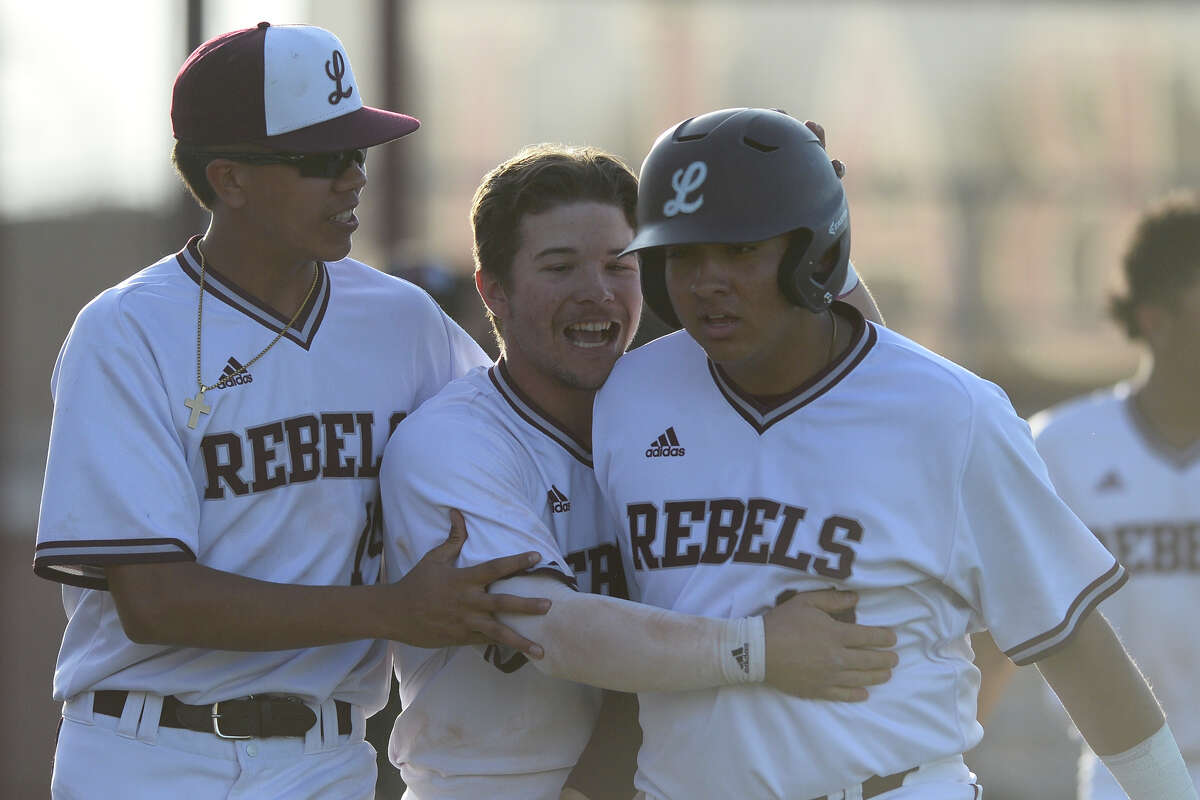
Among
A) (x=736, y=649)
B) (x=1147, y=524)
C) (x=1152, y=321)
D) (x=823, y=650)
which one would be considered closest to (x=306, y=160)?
(x=736, y=649)

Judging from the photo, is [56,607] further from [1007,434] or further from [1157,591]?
[1007,434]

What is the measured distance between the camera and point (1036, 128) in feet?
54.6

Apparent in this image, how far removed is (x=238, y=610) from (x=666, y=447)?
974 millimetres

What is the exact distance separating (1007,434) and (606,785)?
3.85ft

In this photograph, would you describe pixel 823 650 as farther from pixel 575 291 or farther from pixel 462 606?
pixel 575 291

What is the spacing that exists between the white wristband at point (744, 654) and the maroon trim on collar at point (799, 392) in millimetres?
421

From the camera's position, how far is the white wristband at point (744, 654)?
3049mm

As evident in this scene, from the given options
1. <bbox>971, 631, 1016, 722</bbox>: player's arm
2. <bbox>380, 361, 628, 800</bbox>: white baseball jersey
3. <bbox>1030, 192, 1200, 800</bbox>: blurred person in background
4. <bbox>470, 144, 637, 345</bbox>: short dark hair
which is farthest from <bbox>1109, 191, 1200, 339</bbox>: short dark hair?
<bbox>380, 361, 628, 800</bbox>: white baseball jersey

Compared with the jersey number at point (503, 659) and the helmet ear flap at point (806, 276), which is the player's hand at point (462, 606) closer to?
the jersey number at point (503, 659)

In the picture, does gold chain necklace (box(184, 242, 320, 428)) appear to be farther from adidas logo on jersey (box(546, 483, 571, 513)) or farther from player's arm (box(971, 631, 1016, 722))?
player's arm (box(971, 631, 1016, 722))

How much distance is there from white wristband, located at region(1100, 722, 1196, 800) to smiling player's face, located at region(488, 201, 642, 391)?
139cm

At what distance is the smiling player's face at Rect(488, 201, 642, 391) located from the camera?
364 centimetres

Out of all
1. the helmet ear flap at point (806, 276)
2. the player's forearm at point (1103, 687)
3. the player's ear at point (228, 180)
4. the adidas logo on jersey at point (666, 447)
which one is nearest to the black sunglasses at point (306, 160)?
the player's ear at point (228, 180)

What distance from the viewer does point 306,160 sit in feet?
12.0
